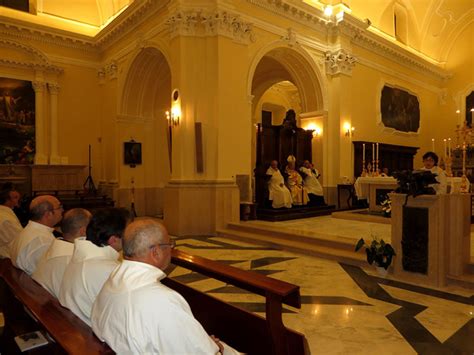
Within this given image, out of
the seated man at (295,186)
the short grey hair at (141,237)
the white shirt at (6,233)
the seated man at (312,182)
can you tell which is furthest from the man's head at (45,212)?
the seated man at (312,182)

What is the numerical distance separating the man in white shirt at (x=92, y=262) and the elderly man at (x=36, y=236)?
1047 mm

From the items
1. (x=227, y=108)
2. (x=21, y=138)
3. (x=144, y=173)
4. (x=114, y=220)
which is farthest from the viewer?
(x=144, y=173)

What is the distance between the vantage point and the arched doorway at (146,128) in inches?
464

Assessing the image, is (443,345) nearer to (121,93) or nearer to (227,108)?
(227,108)

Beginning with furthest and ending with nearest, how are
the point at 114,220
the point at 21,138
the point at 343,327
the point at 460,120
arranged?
the point at 460,120 < the point at 21,138 < the point at 343,327 < the point at 114,220

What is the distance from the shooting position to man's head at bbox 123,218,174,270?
5.20 feet

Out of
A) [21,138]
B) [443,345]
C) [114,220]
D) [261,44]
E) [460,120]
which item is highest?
[261,44]

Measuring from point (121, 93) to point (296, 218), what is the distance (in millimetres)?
7283

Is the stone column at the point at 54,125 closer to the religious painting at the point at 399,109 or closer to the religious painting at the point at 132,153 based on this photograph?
the religious painting at the point at 132,153

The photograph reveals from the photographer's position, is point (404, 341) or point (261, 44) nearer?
point (404, 341)

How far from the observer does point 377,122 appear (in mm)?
13641

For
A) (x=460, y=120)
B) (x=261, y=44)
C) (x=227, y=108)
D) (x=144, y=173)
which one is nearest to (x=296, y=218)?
(x=227, y=108)

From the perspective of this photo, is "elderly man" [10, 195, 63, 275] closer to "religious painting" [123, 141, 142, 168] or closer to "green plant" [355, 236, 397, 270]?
"green plant" [355, 236, 397, 270]

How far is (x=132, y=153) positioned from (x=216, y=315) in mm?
10453
